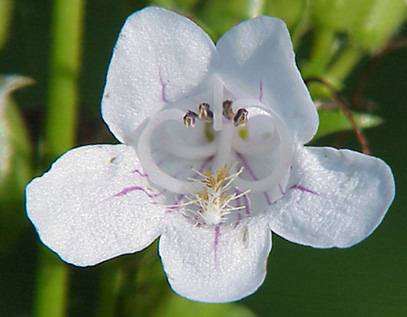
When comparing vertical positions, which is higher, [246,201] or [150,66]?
[150,66]

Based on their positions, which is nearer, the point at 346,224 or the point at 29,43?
the point at 346,224

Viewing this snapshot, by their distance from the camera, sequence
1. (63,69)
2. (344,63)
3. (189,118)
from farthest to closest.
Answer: (344,63), (189,118), (63,69)

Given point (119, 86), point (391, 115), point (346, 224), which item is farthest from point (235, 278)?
point (391, 115)

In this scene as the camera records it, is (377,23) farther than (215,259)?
Yes

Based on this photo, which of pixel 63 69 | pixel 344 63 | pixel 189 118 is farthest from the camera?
pixel 344 63

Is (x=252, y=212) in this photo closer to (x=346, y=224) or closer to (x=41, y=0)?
(x=346, y=224)

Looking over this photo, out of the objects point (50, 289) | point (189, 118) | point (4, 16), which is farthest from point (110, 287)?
point (4, 16)

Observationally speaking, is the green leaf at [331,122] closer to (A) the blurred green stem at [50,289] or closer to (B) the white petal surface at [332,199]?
(B) the white petal surface at [332,199]

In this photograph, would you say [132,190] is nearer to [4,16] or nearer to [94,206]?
[94,206]
